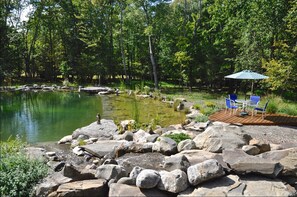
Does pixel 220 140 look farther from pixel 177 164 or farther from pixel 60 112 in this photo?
pixel 60 112

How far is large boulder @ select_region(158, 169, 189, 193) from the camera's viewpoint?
3576mm

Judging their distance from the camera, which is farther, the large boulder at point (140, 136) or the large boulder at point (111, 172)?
the large boulder at point (140, 136)

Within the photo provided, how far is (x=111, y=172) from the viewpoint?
391 cm

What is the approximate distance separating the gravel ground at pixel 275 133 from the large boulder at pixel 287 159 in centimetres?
169

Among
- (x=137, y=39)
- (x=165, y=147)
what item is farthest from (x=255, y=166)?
(x=137, y=39)

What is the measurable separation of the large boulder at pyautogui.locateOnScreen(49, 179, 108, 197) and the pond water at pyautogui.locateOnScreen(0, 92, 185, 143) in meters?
3.73

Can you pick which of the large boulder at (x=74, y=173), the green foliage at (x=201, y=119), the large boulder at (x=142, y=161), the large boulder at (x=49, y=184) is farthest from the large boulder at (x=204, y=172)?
the green foliage at (x=201, y=119)

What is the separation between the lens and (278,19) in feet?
44.1

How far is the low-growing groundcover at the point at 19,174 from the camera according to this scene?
11.7ft

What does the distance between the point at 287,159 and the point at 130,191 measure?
2612 millimetres

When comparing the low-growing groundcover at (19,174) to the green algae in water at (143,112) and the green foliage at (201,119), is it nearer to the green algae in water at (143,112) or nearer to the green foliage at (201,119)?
the green algae in water at (143,112)

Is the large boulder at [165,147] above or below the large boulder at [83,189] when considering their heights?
above

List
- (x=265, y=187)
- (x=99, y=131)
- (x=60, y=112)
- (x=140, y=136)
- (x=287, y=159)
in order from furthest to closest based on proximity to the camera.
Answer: (x=60, y=112) < (x=99, y=131) < (x=140, y=136) < (x=287, y=159) < (x=265, y=187)

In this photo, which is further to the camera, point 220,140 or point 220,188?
point 220,140
